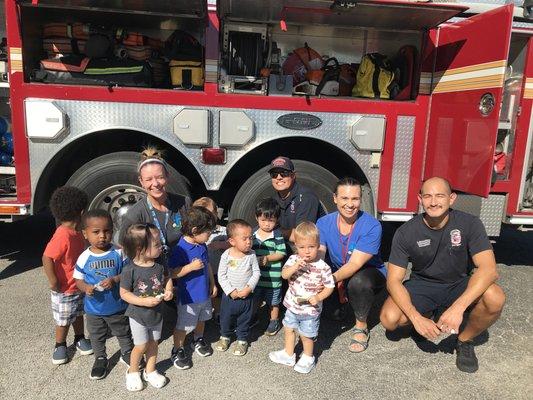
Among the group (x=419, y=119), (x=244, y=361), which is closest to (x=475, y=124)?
(x=419, y=119)

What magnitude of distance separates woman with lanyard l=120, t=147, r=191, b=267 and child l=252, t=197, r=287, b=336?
52cm

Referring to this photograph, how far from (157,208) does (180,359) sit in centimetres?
93

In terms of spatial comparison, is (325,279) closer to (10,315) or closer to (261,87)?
(261,87)

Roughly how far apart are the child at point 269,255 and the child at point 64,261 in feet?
3.55

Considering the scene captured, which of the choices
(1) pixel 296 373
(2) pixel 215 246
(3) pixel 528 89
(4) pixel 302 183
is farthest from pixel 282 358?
(3) pixel 528 89

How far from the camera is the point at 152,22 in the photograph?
444 cm

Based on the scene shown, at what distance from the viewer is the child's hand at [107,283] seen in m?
2.51

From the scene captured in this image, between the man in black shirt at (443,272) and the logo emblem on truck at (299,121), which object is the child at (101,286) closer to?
the man in black shirt at (443,272)

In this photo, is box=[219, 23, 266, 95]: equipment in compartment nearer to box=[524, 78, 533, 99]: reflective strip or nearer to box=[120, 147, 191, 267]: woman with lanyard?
box=[120, 147, 191, 267]: woman with lanyard

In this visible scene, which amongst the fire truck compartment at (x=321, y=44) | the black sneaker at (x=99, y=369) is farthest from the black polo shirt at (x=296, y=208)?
the black sneaker at (x=99, y=369)

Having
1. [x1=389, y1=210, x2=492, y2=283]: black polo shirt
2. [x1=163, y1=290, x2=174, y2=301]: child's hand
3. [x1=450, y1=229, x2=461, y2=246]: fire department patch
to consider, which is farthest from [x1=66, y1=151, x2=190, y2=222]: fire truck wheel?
[x1=450, y1=229, x2=461, y2=246]: fire department patch

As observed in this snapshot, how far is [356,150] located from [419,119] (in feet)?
2.03

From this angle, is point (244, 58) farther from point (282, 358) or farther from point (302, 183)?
point (282, 358)

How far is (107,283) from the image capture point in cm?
253
